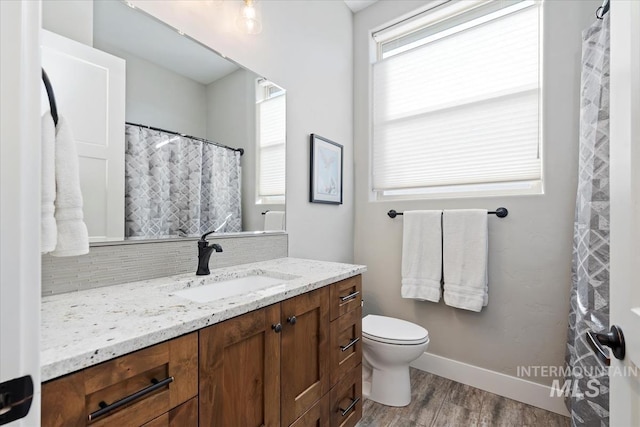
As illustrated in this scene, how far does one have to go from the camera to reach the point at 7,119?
0.35m

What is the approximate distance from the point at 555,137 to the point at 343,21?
5.76ft

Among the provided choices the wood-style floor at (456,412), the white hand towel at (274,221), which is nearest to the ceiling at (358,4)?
the white hand towel at (274,221)

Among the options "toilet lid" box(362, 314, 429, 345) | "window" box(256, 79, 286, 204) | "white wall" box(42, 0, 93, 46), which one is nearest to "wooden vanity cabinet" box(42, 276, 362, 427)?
"toilet lid" box(362, 314, 429, 345)

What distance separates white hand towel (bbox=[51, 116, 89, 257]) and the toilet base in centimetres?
171

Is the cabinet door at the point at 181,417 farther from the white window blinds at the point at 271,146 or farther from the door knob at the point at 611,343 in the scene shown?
the white window blinds at the point at 271,146

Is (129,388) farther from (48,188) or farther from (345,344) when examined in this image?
(345,344)

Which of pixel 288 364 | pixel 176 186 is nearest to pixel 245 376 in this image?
pixel 288 364

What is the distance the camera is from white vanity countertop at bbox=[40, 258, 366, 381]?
56 cm

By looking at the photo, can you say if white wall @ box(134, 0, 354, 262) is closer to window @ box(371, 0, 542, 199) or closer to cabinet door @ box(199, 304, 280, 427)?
window @ box(371, 0, 542, 199)

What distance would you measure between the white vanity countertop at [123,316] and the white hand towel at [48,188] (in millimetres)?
190

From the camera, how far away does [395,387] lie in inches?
70.1

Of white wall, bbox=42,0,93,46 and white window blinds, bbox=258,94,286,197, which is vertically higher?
white wall, bbox=42,0,93,46

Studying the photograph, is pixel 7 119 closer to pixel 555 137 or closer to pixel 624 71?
pixel 624 71

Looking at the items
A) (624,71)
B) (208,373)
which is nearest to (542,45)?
(624,71)
